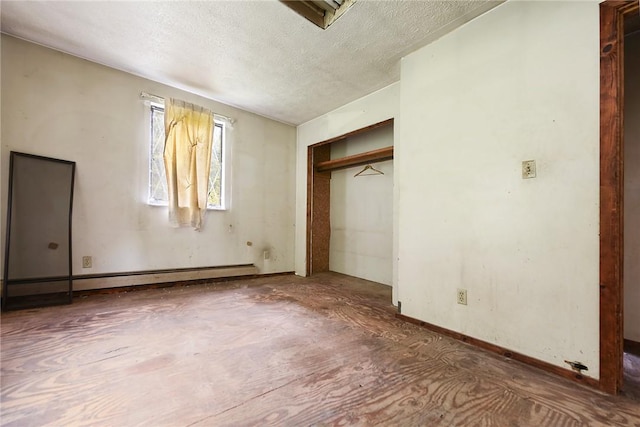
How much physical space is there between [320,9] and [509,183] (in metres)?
2.00

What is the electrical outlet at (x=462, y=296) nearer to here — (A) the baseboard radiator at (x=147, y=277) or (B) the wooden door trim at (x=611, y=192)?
(B) the wooden door trim at (x=611, y=192)

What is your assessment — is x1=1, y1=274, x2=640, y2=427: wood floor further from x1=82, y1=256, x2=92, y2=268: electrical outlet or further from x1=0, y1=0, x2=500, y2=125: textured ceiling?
x1=0, y1=0, x2=500, y2=125: textured ceiling

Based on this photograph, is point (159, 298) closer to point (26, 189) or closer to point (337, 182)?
point (26, 189)

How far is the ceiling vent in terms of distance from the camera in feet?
6.45

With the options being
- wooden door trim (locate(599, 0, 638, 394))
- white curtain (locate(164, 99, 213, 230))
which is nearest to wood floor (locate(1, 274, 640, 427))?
wooden door trim (locate(599, 0, 638, 394))

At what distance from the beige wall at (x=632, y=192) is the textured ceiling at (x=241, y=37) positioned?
116cm

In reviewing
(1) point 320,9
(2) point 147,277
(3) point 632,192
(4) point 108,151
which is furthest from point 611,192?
(4) point 108,151

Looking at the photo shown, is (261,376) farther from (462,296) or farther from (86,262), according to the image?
(86,262)

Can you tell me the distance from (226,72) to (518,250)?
328 cm

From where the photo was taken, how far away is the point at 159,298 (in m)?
2.85

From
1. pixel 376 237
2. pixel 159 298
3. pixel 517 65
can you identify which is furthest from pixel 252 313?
pixel 517 65

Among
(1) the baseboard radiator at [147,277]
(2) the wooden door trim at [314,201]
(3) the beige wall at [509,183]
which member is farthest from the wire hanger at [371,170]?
(1) the baseboard radiator at [147,277]

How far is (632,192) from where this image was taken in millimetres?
1877

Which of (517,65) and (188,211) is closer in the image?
(517,65)
